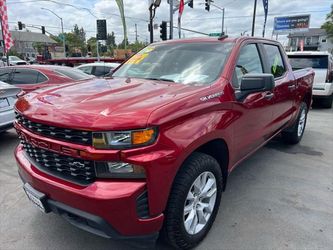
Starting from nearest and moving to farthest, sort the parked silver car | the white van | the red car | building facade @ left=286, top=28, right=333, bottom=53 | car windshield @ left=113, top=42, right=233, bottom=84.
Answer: car windshield @ left=113, top=42, right=233, bottom=84
the parked silver car
the red car
the white van
building facade @ left=286, top=28, right=333, bottom=53

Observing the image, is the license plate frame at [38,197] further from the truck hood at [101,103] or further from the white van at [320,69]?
the white van at [320,69]

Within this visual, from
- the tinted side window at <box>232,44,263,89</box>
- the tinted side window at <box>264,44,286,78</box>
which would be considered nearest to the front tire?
the tinted side window at <box>232,44,263,89</box>

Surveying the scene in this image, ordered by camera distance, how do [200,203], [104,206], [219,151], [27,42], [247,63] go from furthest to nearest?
[27,42]
[247,63]
[219,151]
[200,203]
[104,206]

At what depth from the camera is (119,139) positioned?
1982 mm

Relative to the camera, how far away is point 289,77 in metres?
4.53

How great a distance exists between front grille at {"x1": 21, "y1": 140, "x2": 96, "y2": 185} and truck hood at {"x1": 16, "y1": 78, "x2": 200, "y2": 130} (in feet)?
0.84

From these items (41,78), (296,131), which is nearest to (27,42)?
(41,78)

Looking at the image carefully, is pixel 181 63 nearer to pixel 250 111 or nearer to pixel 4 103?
pixel 250 111

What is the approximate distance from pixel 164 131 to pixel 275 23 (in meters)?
53.8

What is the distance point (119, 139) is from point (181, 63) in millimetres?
1572

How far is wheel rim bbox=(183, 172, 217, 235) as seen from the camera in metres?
2.47

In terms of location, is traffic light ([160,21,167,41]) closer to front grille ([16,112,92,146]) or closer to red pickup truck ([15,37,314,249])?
red pickup truck ([15,37,314,249])

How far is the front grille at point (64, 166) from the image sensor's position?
6.75 feet

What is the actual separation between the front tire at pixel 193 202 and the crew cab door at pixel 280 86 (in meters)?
1.71
